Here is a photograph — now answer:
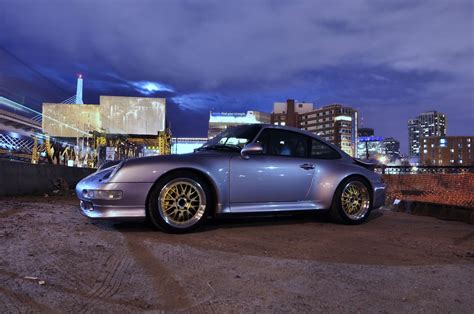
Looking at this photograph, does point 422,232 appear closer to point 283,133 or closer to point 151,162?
point 283,133

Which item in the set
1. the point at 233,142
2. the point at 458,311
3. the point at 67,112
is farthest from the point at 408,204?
the point at 67,112

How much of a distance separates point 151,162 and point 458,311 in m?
3.17

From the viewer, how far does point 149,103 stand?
111 ft

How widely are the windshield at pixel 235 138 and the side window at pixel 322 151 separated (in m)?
0.88

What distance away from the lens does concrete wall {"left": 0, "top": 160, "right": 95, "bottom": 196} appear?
27.4 feet

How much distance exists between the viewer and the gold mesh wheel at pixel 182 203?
14.3 feet

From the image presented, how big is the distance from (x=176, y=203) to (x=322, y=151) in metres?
2.34

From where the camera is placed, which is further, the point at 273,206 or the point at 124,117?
the point at 124,117

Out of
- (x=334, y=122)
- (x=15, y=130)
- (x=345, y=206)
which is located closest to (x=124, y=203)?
(x=345, y=206)

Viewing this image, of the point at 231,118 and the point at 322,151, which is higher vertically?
the point at 231,118

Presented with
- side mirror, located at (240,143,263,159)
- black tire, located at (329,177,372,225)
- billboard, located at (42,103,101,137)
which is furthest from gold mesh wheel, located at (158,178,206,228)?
billboard, located at (42,103,101,137)

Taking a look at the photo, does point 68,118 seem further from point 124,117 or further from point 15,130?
point 124,117

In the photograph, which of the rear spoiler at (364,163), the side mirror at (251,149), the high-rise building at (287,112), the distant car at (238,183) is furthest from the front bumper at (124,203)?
the high-rise building at (287,112)

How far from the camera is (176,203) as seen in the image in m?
4.39
